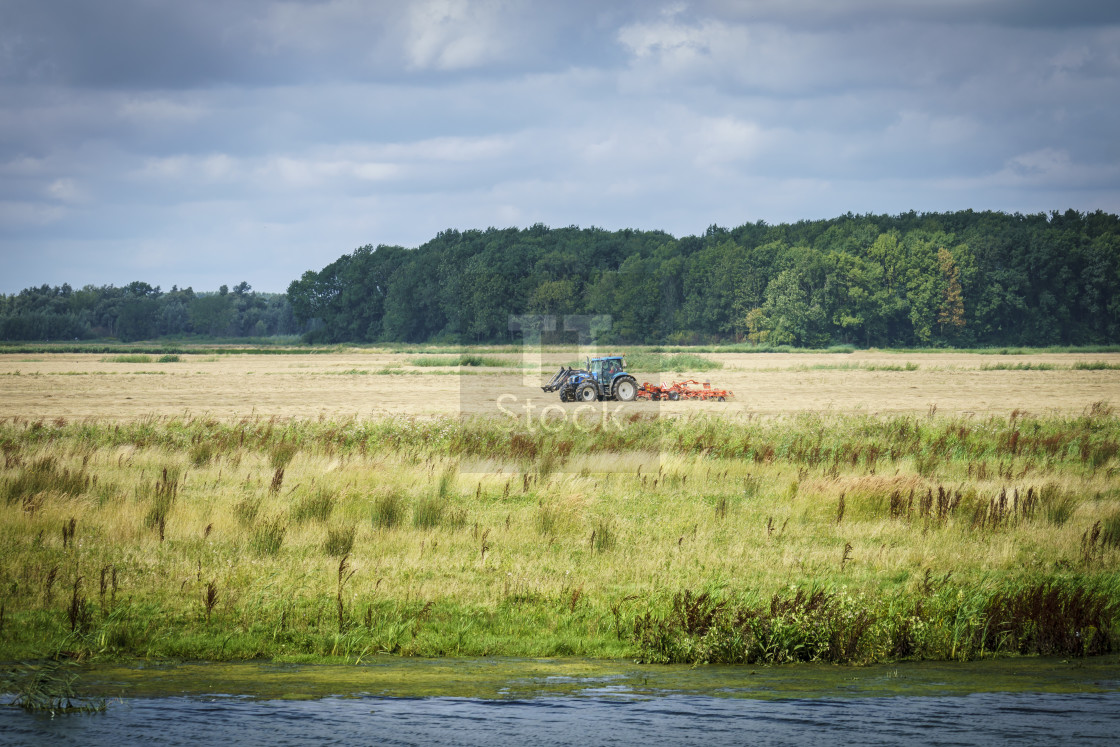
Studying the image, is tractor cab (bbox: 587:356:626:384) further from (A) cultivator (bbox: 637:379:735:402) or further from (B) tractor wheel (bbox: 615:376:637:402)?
(A) cultivator (bbox: 637:379:735:402)

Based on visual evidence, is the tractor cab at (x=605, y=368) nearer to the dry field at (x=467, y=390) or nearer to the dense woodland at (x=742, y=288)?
the dry field at (x=467, y=390)

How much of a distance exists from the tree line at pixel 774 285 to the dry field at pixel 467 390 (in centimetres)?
4753

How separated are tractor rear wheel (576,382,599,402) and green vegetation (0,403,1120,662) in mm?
15845

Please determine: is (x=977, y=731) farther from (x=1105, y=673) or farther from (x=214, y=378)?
(x=214, y=378)

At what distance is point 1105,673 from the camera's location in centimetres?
938

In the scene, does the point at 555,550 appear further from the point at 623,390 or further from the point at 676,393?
the point at 676,393

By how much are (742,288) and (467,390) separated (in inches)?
3616

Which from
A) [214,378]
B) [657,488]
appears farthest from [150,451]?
[214,378]

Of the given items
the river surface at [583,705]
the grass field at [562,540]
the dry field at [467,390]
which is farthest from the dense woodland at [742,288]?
Answer: the river surface at [583,705]

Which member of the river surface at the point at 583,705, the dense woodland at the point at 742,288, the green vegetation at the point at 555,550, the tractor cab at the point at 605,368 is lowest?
the river surface at the point at 583,705

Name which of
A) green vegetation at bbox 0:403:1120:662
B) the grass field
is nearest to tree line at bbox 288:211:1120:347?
the grass field

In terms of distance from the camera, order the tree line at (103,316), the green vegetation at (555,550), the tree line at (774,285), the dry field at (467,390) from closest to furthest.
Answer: the green vegetation at (555,550)
the dry field at (467,390)
the tree line at (774,285)
the tree line at (103,316)

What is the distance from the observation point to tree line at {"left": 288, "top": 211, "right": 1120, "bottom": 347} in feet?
396

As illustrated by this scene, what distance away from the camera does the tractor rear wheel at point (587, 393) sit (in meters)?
38.8
